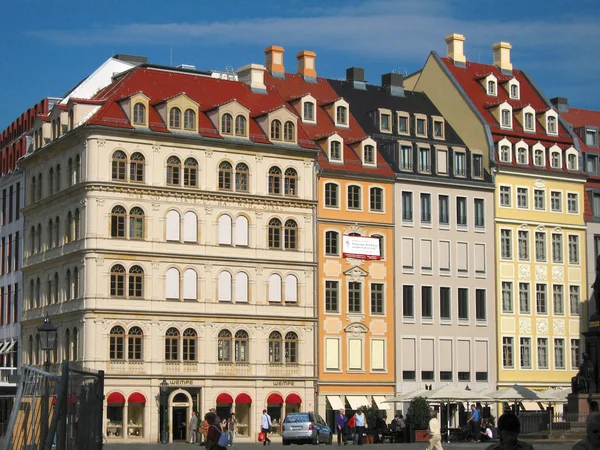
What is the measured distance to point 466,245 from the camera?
84062 millimetres

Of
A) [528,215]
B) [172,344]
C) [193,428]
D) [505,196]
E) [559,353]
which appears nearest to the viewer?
[193,428]

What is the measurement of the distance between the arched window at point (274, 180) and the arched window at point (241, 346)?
320 inches

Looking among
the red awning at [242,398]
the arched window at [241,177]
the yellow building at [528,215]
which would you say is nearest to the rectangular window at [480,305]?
the yellow building at [528,215]

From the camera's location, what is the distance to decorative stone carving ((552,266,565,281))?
87.4 m

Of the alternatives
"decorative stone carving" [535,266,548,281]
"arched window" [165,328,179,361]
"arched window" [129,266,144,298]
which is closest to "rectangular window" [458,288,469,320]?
"decorative stone carving" [535,266,548,281]

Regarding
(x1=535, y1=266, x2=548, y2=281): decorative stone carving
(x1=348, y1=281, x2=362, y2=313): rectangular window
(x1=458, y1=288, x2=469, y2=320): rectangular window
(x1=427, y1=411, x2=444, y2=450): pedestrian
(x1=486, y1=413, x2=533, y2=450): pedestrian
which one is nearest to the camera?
(x1=486, y1=413, x2=533, y2=450): pedestrian

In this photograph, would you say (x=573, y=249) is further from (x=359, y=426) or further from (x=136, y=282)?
(x=359, y=426)

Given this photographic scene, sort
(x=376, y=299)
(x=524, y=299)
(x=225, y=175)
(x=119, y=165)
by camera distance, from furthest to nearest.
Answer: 1. (x=524, y=299)
2. (x=376, y=299)
3. (x=225, y=175)
4. (x=119, y=165)

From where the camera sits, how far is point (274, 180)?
77188 millimetres

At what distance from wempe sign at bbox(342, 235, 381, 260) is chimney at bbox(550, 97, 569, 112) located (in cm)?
2326

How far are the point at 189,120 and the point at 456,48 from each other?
25.6 metres

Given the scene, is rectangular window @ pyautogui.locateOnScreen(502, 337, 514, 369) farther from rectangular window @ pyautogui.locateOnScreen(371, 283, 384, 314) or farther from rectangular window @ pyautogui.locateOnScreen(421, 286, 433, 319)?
rectangular window @ pyautogui.locateOnScreen(371, 283, 384, 314)

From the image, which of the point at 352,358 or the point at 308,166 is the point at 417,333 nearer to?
the point at 352,358

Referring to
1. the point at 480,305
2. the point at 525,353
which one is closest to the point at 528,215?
the point at 480,305
